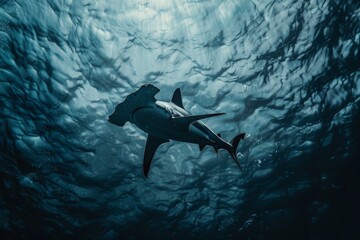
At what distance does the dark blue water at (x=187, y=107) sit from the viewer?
8.85m

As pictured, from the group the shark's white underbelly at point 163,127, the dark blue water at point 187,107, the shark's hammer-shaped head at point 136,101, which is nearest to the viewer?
the shark's hammer-shaped head at point 136,101

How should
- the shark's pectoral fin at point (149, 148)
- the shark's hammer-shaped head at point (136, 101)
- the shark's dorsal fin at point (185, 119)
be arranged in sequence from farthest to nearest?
the shark's pectoral fin at point (149, 148), the shark's dorsal fin at point (185, 119), the shark's hammer-shaped head at point (136, 101)

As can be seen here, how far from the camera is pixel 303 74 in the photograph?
1046cm

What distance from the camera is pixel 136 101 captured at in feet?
18.1

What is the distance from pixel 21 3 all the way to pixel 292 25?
861 cm

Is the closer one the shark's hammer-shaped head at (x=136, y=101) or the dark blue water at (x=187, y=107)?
the shark's hammer-shaped head at (x=136, y=101)

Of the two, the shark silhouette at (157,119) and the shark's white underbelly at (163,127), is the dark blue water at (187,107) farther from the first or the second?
the shark's white underbelly at (163,127)

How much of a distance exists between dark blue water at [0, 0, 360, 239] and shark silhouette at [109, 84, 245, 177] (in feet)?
11.2

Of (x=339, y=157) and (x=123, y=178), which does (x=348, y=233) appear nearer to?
(x=339, y=157)

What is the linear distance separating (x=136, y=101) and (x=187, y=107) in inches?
202

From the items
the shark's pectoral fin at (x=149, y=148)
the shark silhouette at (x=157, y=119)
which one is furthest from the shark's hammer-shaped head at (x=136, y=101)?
the shark's pectoral fin at (x=149, y=148)

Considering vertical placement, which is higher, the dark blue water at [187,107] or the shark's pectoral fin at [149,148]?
the dark blue water at [187,107]

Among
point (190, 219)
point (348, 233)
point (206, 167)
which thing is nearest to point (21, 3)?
point (206, 167)

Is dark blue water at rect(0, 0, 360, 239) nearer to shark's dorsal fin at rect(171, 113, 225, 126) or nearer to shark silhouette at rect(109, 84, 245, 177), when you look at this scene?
shark silhouette at rect(109, 84, 245, 177)
